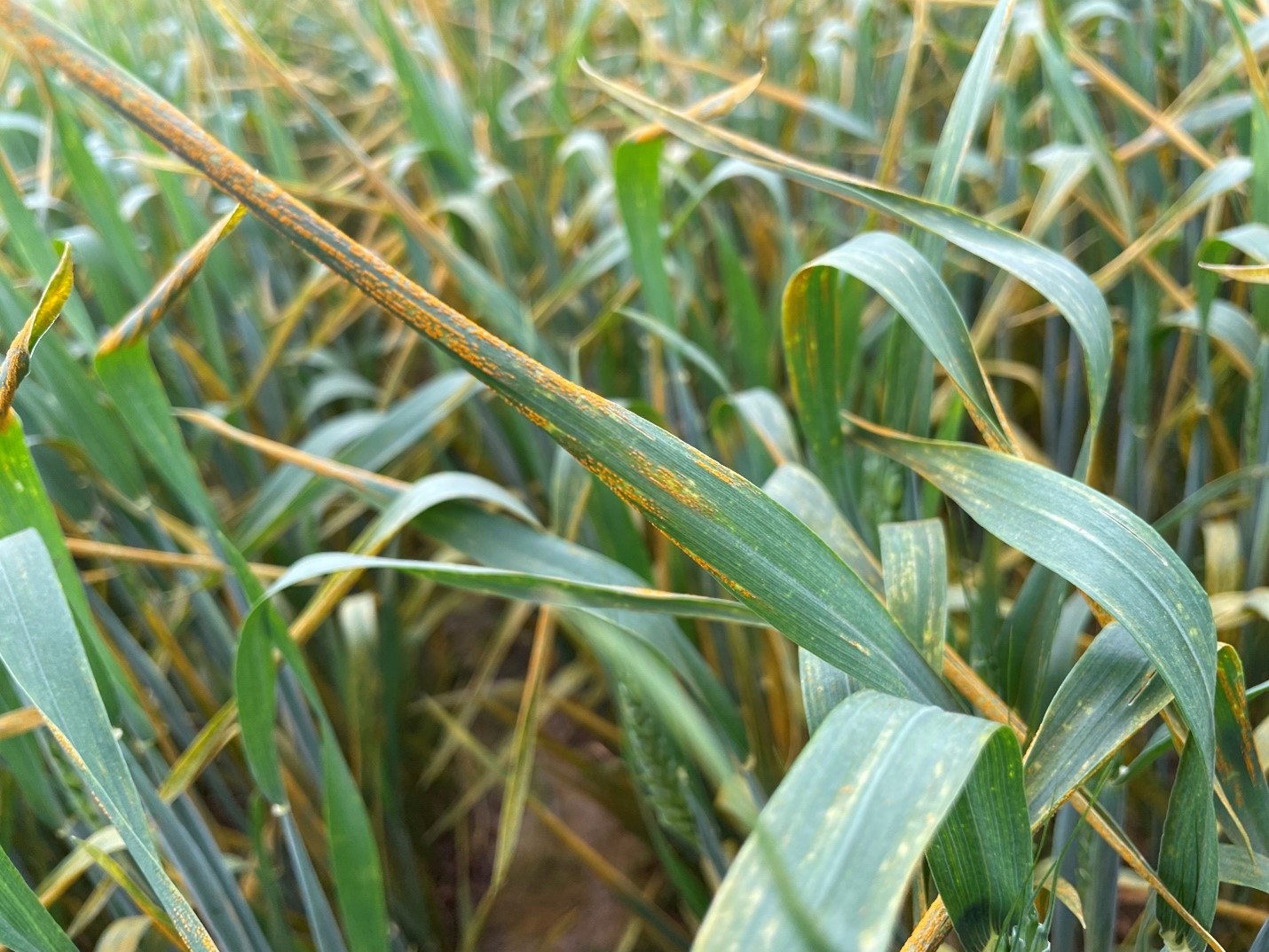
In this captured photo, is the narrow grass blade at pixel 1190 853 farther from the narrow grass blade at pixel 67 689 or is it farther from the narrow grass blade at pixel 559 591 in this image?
the narrow grass blade at pixel 67 689

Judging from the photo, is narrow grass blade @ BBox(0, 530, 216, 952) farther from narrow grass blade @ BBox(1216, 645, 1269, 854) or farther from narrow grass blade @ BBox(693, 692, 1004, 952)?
narrow grass blade @ BBox(1216, 645, 1269, 854)

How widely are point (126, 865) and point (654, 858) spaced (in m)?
0.45

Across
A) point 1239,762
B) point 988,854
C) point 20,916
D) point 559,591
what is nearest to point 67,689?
point 20,916

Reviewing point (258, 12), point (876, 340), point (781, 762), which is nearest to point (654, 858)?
point (781, 762)

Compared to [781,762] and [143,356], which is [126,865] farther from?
[781,762]

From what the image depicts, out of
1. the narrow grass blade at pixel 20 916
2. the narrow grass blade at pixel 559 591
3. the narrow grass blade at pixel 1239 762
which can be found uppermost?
the narrow grass blade at pixel 559 591

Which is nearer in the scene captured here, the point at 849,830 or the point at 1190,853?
the point at 849,830

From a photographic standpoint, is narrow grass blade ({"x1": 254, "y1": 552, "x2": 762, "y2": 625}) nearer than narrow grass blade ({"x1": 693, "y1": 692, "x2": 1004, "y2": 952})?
No

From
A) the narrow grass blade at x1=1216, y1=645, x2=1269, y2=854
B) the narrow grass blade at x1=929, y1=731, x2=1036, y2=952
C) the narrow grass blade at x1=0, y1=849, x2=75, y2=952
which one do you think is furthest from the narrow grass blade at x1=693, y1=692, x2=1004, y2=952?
the narrow grass blade at x1=0, y1=849, x2=75, y2=952

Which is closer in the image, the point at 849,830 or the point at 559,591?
the point at 849,830

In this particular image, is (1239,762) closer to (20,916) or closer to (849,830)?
(849,830)

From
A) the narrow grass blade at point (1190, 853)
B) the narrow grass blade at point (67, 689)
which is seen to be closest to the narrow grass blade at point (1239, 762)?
the narrow grass blade at point (1190, 853)

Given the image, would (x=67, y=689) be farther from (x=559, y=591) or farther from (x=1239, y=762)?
(x=1239, y=762)

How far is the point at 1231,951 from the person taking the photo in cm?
64
